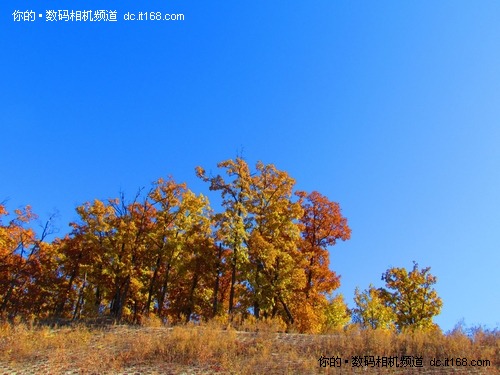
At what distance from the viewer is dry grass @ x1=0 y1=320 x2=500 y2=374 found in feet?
49.0

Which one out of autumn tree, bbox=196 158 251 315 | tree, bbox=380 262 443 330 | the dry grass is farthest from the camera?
tree, bbox=380 262 443 330

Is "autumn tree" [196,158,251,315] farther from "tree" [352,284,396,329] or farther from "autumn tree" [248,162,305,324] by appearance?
"tree" [352,284,396,329]

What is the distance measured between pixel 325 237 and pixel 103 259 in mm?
17005

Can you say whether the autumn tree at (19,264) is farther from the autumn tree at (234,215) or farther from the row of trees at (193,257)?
the autumn tree at (234,215)

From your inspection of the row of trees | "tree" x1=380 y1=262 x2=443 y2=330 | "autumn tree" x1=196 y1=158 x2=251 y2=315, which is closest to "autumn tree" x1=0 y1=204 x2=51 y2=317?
the row of trees

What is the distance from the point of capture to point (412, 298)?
39312 mm

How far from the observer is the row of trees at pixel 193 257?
86.7ft

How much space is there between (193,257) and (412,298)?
23.6 meters

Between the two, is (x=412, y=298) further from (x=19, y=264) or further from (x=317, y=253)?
(x=19, y=264)

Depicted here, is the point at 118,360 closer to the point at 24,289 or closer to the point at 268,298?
the point at 268,298

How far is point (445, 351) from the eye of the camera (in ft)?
51.6

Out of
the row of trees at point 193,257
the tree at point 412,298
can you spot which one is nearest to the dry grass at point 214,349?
the row of trees at point 193,257

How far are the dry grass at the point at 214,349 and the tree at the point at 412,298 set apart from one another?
21799 mm

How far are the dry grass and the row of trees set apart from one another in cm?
541
